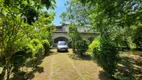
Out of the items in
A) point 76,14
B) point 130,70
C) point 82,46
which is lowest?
point 130,70

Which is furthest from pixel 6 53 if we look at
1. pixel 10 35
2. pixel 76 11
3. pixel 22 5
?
pixel 76 11

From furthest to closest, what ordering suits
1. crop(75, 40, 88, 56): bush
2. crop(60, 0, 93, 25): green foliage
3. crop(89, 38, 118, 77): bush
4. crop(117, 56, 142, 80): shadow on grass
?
crop(60, 0, 93, 25): green foliage → crop(75, 40, 88, 56): bush → crop(117, 56, 142, 80): shadow on grass → crop(89, 38, 118, 77): bush

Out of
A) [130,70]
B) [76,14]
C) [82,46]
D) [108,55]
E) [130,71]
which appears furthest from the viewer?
[76,14]

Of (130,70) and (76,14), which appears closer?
(130,70)

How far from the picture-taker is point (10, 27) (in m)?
6.11

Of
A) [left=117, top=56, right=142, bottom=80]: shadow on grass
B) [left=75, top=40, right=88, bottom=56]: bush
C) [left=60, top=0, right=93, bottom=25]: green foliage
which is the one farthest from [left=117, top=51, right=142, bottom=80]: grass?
[left=60, top=0, right=93, bottom=25]: green foliage

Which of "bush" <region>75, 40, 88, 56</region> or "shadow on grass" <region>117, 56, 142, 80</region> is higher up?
"bush" <region>75, 40, 88, 56</region>

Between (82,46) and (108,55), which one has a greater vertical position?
(108,55)

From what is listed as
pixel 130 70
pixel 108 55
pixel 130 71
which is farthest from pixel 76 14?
pixel 108 55

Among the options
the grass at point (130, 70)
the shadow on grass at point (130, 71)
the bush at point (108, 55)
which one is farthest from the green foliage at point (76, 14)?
the bush at point (108, 55)

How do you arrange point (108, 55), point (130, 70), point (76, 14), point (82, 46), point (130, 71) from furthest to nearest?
point (76, 14) → point (82, 46) → point (130, 70) → point (130, 71) → point (108, 55)

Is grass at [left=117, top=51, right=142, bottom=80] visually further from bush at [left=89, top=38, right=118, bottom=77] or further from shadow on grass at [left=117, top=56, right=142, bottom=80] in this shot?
bush at [left=89, top=38, right=118, bottom=77]

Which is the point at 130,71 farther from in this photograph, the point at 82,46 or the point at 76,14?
the point at 76,14

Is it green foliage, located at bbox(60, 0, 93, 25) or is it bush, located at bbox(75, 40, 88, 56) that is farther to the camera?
green foliage, located at bbox(60, 0, 93, 25)
